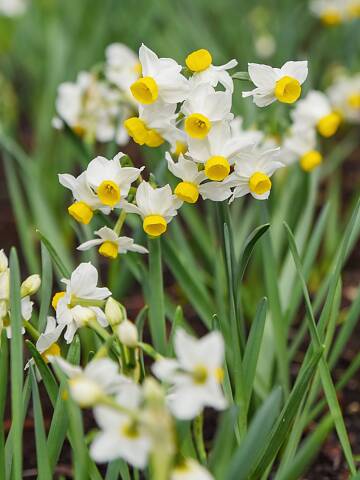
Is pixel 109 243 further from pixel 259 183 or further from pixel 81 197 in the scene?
pixel 259 183

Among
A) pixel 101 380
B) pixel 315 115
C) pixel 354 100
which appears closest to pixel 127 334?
pixel 101 380

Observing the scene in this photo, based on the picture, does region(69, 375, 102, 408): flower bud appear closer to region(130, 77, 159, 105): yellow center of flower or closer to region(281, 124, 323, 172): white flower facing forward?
region(130, 77, 159, 105): yellow center of flower

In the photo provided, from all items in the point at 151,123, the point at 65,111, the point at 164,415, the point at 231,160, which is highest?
the point at 65,111

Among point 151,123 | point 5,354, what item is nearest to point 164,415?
point 5,354

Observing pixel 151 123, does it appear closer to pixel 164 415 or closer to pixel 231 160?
pixel 231 160

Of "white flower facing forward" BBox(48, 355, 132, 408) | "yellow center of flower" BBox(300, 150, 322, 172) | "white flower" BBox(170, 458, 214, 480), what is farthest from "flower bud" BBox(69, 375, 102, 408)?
"yellow center of flower" BBox(300, 150, 322, 172)
